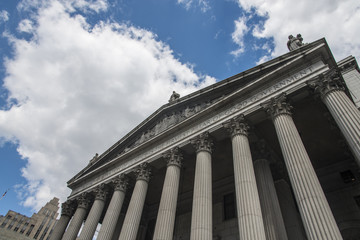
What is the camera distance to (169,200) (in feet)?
51.2

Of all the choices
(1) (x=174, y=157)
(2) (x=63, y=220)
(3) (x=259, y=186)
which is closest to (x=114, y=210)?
(1) (x=174, y=157)

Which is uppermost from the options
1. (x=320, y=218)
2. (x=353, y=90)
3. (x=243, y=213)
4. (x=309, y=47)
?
(x=353, y=90)

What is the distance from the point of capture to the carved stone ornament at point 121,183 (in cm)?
2069

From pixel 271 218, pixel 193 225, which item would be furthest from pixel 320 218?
pixel 193 225

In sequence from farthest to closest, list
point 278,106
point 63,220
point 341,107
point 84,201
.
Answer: point 63,220 < point 84,201 < point 278,106 < point 341,107

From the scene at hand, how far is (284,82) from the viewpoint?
14.6 m

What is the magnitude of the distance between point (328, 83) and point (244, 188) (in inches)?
280

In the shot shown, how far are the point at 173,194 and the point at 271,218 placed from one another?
6.19 meters

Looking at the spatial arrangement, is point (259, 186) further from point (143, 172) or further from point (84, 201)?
point (84, 201)

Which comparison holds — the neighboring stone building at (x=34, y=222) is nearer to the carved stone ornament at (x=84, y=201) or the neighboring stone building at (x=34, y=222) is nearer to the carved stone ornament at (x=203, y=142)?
the carved stone ornament at (x=84, y=201)

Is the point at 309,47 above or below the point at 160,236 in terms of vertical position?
above

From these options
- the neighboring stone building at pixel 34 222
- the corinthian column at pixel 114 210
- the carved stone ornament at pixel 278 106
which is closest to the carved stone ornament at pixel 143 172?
the corinthian column at pixel 114 210

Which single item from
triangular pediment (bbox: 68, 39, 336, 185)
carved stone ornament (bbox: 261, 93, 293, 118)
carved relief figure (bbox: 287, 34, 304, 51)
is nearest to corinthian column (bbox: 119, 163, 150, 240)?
triangular pediment (bbox: 68, 39, 336, 185)

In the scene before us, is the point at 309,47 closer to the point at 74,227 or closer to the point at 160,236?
the point at 160,236
